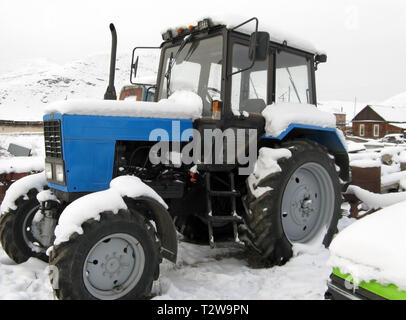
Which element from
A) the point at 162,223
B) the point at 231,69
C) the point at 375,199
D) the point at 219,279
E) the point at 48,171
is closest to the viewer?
the point at 162,223

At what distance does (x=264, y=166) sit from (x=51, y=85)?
58502mm

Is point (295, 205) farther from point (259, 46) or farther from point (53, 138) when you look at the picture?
point (53, 138)

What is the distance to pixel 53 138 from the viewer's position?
4.00 meters

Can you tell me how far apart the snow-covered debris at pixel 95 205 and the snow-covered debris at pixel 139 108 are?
2.35 ft

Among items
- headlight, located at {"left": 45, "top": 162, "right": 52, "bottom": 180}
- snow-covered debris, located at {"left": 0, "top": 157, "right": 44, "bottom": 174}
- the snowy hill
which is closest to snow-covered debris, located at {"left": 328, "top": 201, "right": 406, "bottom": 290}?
headlight, located at {"left": 45, "top": 162, "right": 52, "bottom": 180}

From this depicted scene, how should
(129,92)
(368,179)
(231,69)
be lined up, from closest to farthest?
(231,69) < (368,179) < (129,92)

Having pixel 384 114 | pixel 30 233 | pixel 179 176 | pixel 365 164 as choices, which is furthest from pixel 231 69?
pixel 384 114

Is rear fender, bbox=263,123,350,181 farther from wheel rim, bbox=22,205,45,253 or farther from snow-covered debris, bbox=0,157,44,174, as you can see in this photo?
snow-covered debris, bbox=0,157,44,174

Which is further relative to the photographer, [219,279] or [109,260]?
[219,279]

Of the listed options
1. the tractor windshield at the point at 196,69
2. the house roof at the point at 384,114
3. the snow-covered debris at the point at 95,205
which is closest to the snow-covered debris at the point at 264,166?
the tractor windshield at the point at 196,69

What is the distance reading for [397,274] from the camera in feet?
7.36

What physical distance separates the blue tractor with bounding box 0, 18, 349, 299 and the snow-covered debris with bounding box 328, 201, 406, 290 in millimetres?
1538

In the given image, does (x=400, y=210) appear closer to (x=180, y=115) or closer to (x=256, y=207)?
(x=256, y=207)

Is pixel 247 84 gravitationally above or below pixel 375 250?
above
